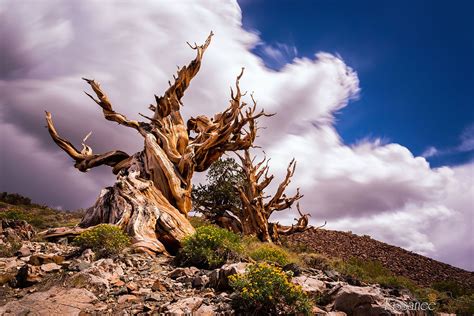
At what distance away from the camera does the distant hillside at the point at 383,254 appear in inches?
770

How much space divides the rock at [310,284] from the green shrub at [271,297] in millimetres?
828

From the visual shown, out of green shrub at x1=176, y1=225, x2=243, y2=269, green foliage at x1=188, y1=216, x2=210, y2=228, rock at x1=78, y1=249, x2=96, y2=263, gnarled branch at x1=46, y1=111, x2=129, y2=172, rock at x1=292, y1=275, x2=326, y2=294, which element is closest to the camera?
rock at x1=292, y1=275, x2=326, y2=294

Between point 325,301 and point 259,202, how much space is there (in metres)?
13.7

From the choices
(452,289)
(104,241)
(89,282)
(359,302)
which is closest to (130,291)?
(89,282)

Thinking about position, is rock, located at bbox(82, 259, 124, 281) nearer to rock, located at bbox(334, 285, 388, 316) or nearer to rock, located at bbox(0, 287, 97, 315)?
rock, located at bbox(0, 287, 97, 315)

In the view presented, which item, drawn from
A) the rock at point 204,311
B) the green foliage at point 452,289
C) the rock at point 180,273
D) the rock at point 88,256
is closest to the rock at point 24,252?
the rock at point 88,256

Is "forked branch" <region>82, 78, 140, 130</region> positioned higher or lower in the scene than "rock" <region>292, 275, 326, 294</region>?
higher

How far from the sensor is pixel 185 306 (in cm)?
565

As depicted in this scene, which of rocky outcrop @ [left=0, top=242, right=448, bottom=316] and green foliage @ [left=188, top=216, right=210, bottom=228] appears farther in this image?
green foliage @ [left=188, top=216, right=210, bottom=228]

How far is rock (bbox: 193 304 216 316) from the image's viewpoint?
5.50m

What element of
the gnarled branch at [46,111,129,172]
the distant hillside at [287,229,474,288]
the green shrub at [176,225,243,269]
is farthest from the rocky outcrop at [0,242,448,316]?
the distant hillside at [287,229,474,288]

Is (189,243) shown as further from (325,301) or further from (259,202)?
(259,202)

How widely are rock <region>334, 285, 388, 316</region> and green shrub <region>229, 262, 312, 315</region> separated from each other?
0.68 m

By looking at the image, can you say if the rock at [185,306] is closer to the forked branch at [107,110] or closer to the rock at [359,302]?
the rock at [359,302]
